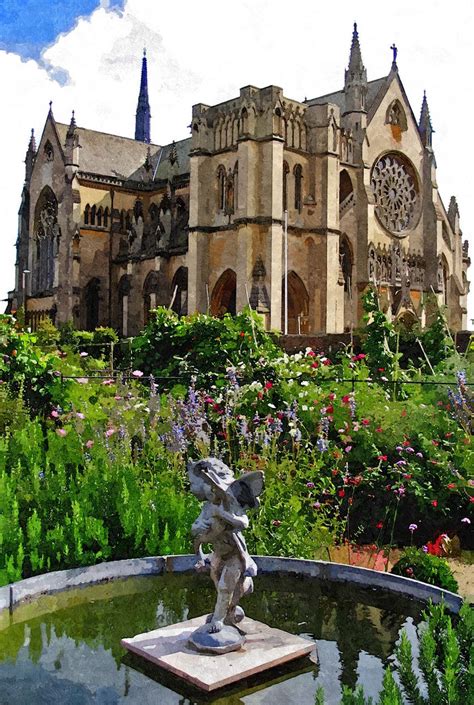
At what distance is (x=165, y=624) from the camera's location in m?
4.75

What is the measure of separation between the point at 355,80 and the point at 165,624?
120ft

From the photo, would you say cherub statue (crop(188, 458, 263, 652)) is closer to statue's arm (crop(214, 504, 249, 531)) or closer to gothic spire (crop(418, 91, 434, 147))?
statue's arm (crop(214, 504, 249, 531))

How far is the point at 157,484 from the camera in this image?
7676mm

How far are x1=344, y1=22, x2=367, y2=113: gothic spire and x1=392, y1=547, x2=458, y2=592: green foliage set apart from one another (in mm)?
34691

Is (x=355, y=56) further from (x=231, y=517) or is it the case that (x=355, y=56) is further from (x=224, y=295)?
(x=231, y=517)

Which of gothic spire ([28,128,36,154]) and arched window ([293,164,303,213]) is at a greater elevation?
gothic spire ([28,128,36,154])

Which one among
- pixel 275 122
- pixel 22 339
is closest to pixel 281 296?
→ pixel 275 122

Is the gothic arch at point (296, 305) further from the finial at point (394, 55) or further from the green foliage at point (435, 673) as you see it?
the green foliage at point (435, 673)

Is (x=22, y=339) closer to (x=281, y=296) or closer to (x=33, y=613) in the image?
(x=33, y=613)

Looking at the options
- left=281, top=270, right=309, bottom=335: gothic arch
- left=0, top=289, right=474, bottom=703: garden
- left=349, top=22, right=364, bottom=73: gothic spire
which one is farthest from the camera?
left=349, top=22, right=364, bottom=73: gothic spire

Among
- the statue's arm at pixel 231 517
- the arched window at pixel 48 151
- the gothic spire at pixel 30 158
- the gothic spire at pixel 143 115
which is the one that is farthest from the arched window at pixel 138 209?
the statue's arm at pixel 231 517

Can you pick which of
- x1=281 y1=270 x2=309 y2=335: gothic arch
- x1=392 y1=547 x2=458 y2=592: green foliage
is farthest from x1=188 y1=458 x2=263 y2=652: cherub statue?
x1=281 y1=270 x2=309 y2=335: gothic arch

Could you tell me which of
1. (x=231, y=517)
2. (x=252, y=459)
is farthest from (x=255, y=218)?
(x=231, y=517)

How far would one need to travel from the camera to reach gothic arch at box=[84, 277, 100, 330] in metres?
44.0
